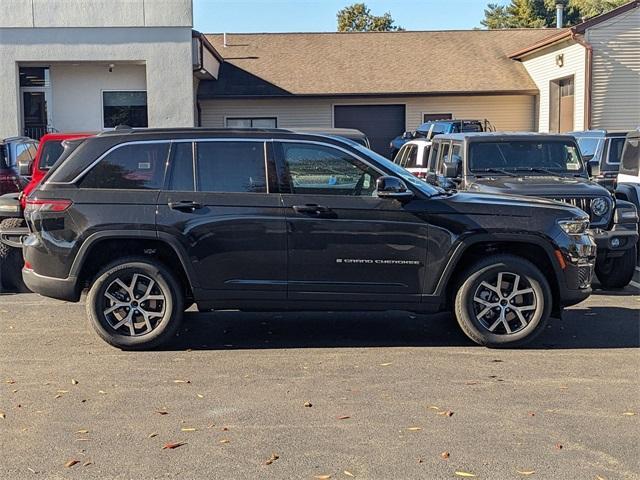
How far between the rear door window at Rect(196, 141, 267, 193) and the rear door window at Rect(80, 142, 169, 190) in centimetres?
34

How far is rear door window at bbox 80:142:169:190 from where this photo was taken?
22.7ft

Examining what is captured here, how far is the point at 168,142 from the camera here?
699cm

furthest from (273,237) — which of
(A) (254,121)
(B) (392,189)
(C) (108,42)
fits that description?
(A) (254,121)

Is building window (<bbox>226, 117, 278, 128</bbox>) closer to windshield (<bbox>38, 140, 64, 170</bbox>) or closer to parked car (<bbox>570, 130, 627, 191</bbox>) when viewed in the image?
parked car (<bbox>570, 130, 627, 191</bbox>)

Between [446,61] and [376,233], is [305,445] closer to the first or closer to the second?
[376,233]

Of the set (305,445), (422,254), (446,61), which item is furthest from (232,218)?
(446,61)

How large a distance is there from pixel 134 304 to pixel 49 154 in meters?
4.25

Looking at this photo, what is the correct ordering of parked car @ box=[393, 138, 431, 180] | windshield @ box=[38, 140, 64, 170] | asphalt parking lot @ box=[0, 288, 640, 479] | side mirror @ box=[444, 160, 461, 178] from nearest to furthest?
asphalt parking lot @ box=[0, 288, 640, 479] → windshield @ box=[38, 140, 64, 170] → side mirror @ box=[444, 160, 461, 178] → parked car @ box=[393, 138, 431, 180]

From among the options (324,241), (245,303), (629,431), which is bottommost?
→ (629,431)

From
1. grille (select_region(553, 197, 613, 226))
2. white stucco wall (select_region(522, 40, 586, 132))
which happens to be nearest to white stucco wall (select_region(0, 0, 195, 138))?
white stucco wall (select_region(522, 40, 586, 132))

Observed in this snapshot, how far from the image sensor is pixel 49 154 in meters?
10.4

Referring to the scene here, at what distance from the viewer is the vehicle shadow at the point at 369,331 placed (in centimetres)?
719

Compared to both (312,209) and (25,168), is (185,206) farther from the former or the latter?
(25,168)

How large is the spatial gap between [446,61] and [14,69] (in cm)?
1607
